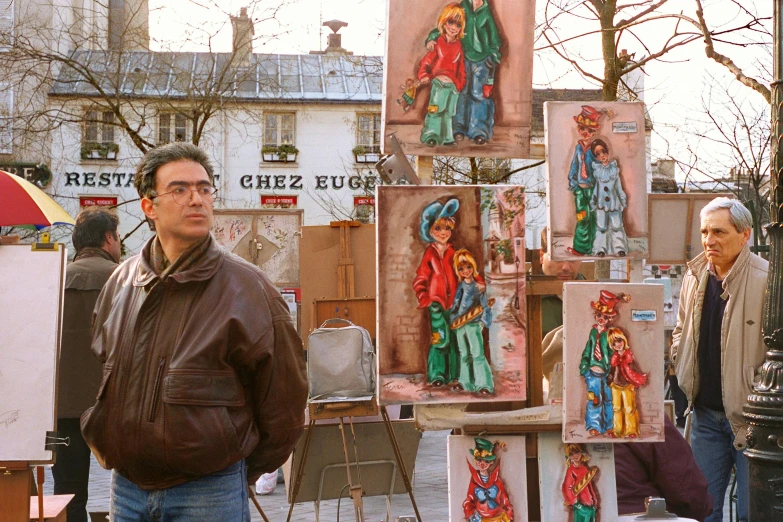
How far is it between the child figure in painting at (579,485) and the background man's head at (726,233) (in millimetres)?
1358

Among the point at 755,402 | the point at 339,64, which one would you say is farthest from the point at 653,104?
the point at 339,64

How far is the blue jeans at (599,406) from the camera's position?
384 centimetres

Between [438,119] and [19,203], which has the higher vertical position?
[438,119]

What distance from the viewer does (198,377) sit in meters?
2.82

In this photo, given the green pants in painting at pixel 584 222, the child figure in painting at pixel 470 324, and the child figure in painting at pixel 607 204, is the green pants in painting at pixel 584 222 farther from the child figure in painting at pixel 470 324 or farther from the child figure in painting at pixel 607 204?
the child figure in painting at pixel 470 324

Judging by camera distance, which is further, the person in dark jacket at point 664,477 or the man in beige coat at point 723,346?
the man in beige coat at point 723,346

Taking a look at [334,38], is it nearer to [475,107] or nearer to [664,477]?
[475,107]

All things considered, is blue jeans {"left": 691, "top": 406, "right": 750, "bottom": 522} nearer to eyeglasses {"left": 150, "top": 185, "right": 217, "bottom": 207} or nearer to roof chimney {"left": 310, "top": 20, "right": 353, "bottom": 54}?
eyeglasses {"left": 150, "top": 185, "right": 217, "bottom": 207}

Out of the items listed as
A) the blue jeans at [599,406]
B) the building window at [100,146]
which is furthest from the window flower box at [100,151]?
the blue jeans at [599,406]

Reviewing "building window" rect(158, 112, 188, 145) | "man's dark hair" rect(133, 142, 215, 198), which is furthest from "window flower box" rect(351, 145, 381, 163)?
"man's dark hair" rect(133, 142, 215, 198)

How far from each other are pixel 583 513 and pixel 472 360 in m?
0.71

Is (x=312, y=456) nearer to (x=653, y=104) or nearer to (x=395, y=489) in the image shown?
(x=395, y=489)

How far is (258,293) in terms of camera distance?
9.73 feet

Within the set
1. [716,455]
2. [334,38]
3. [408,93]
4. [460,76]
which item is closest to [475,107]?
[460,76]
